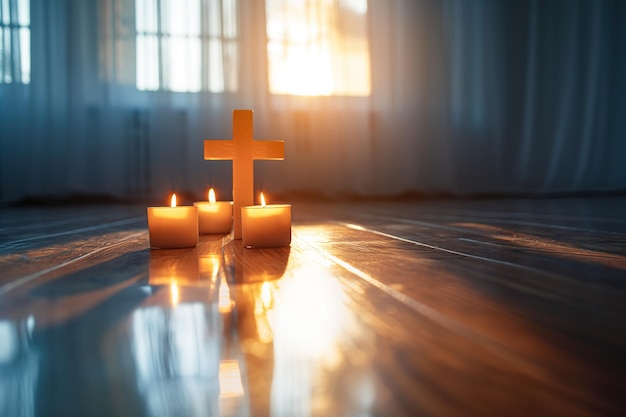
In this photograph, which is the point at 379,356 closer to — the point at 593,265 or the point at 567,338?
the point at 567,338

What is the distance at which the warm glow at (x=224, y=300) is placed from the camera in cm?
44

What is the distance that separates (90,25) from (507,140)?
2.68m

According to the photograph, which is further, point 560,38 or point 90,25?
point 560,38

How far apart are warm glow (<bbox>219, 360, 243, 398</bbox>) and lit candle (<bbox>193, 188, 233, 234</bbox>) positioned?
2.70 feet

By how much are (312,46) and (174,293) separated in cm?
295

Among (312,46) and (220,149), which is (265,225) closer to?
(220,149)

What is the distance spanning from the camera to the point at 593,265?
0.64m

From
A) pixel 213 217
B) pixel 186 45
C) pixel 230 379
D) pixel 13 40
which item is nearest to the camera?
pixel 230 379

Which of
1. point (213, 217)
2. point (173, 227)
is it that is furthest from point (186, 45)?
point (173, 227)

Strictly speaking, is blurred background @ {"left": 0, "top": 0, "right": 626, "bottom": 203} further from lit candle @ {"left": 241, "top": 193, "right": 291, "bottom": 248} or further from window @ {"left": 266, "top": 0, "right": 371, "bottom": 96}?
lit candle @ {"left": 241, "top": 193, "right": 291, "bottom": 248}

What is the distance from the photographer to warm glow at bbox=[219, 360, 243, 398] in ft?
0.86

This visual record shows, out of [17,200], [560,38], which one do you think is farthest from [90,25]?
[560,38]

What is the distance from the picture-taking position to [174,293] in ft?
1.66

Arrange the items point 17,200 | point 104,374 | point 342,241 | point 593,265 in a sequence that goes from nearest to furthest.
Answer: point 104,374
point 593,265
point 342,241
point 17,200
